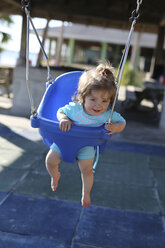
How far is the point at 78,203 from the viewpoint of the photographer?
3.14 meters

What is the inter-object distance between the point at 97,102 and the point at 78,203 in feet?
4.89

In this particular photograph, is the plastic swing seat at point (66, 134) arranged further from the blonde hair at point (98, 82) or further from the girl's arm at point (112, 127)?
the blonde hair at point (98, 82)

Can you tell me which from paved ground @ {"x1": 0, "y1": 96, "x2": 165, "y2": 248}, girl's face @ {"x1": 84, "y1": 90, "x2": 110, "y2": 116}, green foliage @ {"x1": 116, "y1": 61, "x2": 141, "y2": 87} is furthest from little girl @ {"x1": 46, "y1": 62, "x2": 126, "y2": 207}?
green foliage @ {"x1": 116, "y1": 61, "x2": 141, "y2": 87}

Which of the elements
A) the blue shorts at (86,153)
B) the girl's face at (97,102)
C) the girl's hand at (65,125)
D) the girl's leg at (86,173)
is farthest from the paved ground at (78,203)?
the girl's face at (97,102)

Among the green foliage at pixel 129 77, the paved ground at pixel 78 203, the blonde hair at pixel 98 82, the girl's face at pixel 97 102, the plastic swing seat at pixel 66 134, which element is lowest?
the paved ground at pixel 78 203

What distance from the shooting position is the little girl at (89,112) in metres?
1.99

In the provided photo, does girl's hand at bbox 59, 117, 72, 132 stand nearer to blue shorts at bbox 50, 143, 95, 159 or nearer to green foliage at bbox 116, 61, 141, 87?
blue shorts at bbox 50, 143, 95, 159

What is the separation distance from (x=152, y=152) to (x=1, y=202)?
2.93m

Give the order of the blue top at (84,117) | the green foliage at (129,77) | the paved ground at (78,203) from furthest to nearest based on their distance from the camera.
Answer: the green foliage at (129,77) < the paved ground at (78,203) < the blue top at (84,117)

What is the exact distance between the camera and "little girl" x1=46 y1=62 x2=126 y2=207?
1.99 m

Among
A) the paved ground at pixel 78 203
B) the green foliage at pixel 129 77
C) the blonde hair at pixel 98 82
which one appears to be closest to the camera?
the blonde hair at pixel 98 82

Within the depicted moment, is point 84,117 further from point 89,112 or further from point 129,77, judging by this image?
point 129,77

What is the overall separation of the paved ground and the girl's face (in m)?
1.14

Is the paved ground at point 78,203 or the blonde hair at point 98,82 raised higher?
the blonde hair at point 98,82
